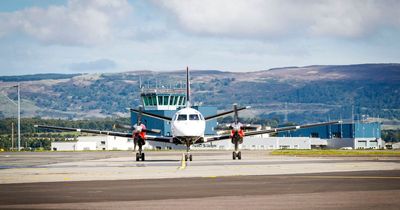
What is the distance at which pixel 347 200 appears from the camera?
20891 mm

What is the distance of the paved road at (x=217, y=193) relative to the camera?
2023 centimetres

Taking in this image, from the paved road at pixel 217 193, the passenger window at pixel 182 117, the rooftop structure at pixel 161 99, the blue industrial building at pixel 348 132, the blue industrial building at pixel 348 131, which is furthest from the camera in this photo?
the blue industrial building at pixel 348 131

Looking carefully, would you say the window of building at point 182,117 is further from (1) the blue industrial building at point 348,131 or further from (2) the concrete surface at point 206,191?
(1) the blue industrial building at point 348,131

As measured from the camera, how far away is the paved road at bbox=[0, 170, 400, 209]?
2023 cm

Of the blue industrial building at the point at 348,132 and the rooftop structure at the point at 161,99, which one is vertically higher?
the rooftop structure at the point at 161,99

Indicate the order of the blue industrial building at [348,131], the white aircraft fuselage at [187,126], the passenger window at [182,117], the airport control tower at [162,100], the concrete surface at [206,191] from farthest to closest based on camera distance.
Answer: the blue industrial building at [348,131] → the airport control tower at [162,100] → the passenger window at [182,117] → the white aircraft fuselage at [187,126] → the concrete surface at [206,191]

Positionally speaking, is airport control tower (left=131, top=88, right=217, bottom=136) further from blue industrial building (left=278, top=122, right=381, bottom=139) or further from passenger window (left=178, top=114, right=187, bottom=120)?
passenger window (left=178, top=114, right=187, bottom=120)

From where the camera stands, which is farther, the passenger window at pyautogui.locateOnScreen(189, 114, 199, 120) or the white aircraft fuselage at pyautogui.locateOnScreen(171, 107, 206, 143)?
the passenger window at pyautogui.locateOnScreen(189, 114, 199, 120)

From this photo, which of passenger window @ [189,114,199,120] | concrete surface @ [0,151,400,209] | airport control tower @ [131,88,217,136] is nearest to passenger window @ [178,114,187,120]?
passenger window @ [189,114,199,120]

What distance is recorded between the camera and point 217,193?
78.1ft

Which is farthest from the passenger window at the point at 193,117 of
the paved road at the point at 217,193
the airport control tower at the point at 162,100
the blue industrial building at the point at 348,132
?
the blue industrial building at the point at 348,132

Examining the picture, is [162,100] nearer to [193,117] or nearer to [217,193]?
[193,117]

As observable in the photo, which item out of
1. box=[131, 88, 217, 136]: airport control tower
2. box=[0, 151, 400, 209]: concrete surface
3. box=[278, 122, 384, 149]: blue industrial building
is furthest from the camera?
box=[278, 122, 384, 149]: blue industrial building

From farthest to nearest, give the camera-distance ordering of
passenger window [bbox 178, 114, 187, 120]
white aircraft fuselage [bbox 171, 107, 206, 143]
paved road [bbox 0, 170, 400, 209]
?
passenger window [bbox 178, 114, 187, 120], white aircraft fuselage [bbox 171, 107, 206, 143], paved road [bbox 0, 170, 400, 209]
